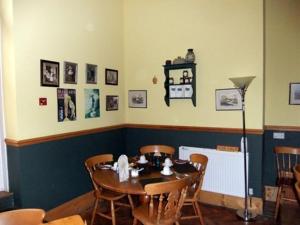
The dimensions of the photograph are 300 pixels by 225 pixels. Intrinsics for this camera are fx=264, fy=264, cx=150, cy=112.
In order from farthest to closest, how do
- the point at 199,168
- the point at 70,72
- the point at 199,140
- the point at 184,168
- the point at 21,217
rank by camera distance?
the point at 199,140, the point at 70,72, the point at 199,168, the point at 184,168, the point at 21,217

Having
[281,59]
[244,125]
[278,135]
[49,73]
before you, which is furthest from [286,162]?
[49,73]

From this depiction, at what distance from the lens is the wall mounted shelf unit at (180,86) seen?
3.77m

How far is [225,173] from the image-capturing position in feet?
11.6

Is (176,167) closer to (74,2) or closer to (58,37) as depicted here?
(58,37)

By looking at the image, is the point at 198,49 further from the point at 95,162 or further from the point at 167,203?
the point at 167,203

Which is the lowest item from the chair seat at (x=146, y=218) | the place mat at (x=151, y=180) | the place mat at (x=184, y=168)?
the chair seat at (x=146, y=218)

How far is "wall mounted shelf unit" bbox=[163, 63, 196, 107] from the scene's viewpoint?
12.4 ft

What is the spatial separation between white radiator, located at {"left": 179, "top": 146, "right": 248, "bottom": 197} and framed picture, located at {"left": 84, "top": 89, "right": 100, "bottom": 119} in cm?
151

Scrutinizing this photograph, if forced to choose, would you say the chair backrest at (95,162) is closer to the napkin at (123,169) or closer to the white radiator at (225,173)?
the napkin at (123,169)

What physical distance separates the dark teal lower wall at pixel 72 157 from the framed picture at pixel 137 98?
41cm

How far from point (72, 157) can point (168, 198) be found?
1.65 metres

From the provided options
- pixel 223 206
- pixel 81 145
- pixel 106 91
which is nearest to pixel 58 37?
pixel 106 91

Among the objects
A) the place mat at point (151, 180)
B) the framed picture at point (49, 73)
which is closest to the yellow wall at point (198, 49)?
the framed picture at point (49, 73)

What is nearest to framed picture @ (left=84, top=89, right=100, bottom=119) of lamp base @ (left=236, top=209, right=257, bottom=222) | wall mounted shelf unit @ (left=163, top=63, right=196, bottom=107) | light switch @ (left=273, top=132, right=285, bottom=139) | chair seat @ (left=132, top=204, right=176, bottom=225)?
wall mounted shelf unit @ (left=163, top=63, right=196, bottom=107)
